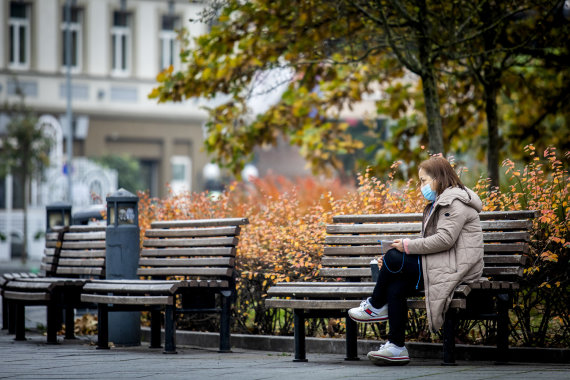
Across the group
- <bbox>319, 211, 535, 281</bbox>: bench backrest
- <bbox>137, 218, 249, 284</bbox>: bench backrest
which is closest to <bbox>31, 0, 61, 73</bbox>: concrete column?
<bbox>137, 218, 249, 284</bbox>: bench backrest

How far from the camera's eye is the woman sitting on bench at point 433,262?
666 centimetres

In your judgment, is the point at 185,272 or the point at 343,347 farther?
the point at 185,272

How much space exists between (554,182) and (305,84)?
7.36 m

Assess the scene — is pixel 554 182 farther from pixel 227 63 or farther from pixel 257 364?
pixel 227 63

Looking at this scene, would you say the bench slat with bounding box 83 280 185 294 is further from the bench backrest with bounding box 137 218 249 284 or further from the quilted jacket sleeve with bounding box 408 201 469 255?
the quilted jacket sleeve with bounding box 408 201 469 255

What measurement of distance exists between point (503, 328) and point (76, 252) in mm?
4863

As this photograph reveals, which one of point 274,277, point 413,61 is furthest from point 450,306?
point 413,61

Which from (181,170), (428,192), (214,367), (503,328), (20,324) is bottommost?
(214,367)

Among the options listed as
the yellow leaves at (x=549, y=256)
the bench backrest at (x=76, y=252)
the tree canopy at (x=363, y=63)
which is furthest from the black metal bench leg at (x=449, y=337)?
the bench backrest at (x=76, y=252)

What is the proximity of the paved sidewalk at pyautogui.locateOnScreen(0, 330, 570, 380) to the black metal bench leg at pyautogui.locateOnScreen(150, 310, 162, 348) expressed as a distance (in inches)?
11.9

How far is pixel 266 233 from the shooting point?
9422 millimetres

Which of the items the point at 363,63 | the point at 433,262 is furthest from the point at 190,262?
the point at 363,63

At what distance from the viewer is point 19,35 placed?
39.2 meters

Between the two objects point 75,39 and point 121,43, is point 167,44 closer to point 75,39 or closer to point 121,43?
point 121,43
